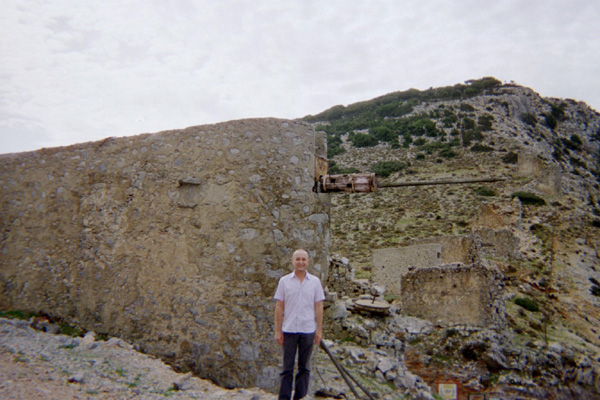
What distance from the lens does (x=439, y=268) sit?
1348 cm

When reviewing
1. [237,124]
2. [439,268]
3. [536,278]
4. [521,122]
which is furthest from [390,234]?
[521,122]

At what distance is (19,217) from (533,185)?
32232 millimetres

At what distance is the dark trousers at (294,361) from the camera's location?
3754 millimetres

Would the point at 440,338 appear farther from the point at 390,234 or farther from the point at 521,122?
the point at 521,122

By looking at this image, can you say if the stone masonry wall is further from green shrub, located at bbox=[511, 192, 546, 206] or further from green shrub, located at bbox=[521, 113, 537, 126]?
green shrub, located at bbox=[521, 113, 537, 126]

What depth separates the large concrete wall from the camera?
459 centimetres

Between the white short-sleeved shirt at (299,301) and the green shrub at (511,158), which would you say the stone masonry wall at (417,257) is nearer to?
the white short-sleeved shirt at (299,301)

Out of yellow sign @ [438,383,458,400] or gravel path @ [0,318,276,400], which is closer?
gravel path @ [0,318,276,400]

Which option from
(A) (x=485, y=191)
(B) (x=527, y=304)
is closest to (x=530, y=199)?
(A) (x=485, y=191)

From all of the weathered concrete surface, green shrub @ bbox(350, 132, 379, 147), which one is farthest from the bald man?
green shrub @ bbox(350, 132, 379, 147)

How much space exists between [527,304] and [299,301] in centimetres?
1548

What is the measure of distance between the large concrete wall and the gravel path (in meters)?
0.30

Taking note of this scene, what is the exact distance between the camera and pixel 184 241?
4.91 m

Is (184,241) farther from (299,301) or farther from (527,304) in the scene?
(527,304)
